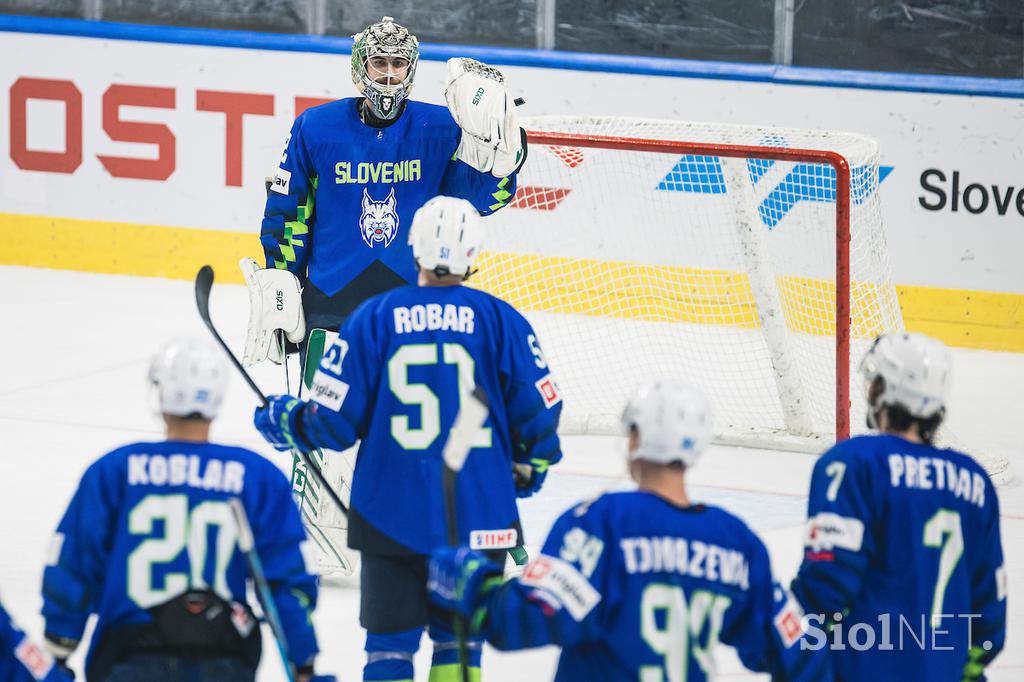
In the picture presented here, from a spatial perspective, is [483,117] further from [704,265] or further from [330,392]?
[704,265]

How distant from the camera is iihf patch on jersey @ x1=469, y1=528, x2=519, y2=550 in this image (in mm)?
3764

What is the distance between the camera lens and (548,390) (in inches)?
151

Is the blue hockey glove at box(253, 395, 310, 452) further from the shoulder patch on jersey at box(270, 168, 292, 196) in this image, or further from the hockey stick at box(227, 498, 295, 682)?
the shoulder patch on jersey at box(270, 168, 292, 196)

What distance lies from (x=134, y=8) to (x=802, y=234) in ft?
13.3

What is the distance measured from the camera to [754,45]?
894 centimetres

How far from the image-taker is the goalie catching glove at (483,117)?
196 inches

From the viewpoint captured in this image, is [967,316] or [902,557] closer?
[902,557]

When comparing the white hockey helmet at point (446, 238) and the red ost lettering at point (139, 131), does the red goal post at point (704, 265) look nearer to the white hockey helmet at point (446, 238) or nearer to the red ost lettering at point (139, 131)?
the red ost lettering at point (139, 131)

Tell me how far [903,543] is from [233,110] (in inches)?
280

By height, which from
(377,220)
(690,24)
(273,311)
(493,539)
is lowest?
(493,539)

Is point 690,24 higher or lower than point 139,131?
higher

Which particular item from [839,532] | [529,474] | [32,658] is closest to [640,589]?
[839,532]

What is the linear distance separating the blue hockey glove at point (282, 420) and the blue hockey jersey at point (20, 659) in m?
1.05

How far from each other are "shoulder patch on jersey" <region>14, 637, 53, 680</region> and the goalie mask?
243 centimetres
